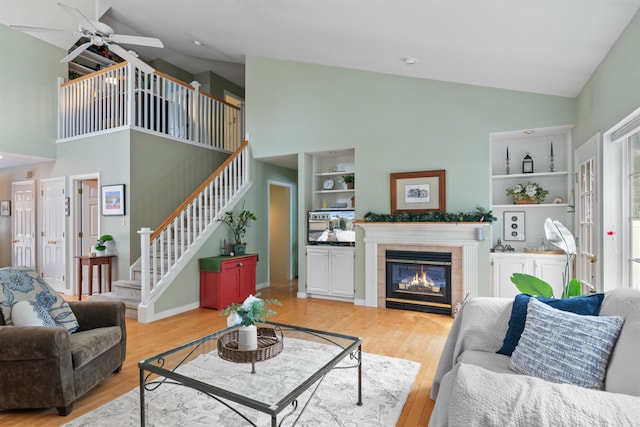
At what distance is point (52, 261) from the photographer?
6.41 metres

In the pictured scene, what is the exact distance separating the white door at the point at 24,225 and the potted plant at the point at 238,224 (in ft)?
13.6

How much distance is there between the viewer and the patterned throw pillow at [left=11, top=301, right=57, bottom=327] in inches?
95.9

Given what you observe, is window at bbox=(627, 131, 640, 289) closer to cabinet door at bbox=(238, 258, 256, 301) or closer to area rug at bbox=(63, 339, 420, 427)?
area rug at bbox=(63, 339, 420, 427)

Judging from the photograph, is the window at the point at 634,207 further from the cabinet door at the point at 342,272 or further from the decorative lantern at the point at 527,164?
the cabinet door at the point at 342,272

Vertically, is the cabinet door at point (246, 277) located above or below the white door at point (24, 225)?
below

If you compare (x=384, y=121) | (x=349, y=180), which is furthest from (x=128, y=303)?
(x=384, y=121)

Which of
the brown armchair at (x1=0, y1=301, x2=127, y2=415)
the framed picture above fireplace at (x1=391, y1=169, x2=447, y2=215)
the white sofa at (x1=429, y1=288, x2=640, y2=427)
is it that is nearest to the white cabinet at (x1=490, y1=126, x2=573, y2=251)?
the framed picture above fireplace at (x1=391, y1=169, x2=447, y2=215)

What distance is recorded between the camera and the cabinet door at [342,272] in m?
5.44

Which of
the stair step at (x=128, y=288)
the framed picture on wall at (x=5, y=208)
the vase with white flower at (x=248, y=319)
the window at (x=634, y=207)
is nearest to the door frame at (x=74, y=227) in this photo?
the stair step at (x=128, y=288)

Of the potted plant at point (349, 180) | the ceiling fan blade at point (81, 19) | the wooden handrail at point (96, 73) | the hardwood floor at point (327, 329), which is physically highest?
the wooden handrail at point (96, 73)

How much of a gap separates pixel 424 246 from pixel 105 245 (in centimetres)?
497

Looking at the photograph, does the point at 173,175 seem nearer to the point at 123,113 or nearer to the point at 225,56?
the point at 123,113

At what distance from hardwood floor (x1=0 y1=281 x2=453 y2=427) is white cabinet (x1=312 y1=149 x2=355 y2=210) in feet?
5.62

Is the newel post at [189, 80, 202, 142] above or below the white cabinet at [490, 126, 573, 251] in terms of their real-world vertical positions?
above
